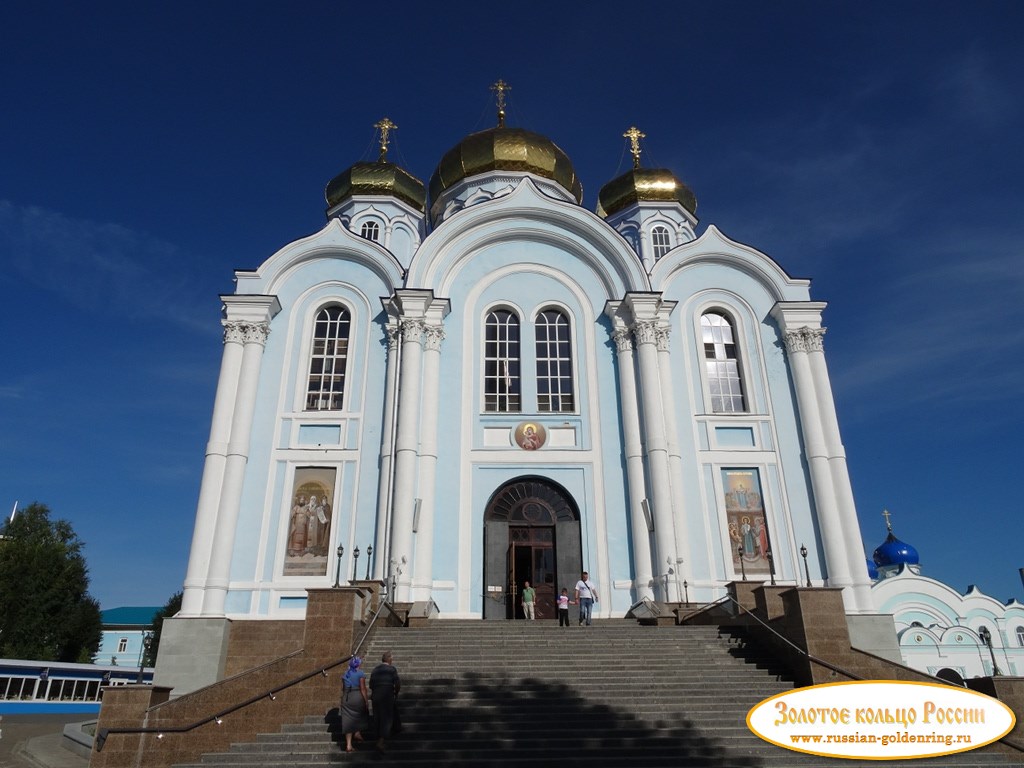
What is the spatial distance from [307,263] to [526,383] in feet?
21.6

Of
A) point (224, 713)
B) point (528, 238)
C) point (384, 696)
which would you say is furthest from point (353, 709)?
point (528, 238)

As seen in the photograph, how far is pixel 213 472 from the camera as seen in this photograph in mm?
16188

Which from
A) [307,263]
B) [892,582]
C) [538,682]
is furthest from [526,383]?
[892,582]

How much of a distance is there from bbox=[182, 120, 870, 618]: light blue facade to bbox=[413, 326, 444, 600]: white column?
0.15 ft

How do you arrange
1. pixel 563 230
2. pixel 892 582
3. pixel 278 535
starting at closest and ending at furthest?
pixel 278 535
pixel 563 230
pixel 892 582

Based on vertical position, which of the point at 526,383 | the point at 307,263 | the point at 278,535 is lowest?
the point at 278,535

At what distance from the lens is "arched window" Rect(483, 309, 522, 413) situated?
1802cm

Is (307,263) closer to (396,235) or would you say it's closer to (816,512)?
(396,235)

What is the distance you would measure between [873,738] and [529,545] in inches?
377

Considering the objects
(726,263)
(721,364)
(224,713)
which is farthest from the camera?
(726,263)

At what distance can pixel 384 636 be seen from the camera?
11.9 metres

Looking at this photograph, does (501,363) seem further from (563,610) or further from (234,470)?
(234,470)

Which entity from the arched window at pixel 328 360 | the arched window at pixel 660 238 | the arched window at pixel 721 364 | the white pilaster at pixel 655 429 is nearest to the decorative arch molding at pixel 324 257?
the arched window at pixel 328 360

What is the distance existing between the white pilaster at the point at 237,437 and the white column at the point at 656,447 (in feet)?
29.6
